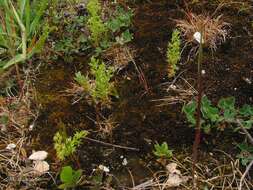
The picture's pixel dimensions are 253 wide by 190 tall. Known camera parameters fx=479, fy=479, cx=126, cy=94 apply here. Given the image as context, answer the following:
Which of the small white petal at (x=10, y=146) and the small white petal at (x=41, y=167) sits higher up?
the small white petal at (x=10, y=146)

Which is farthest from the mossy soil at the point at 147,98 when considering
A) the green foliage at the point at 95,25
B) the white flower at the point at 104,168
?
the green foliage at the point at 95,25

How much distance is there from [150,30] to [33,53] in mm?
654

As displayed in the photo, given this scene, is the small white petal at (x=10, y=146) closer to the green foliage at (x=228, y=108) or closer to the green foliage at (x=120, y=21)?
the green foliage at (x=120, y=21)

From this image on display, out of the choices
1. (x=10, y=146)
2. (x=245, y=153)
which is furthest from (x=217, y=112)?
(x=10, y=146)

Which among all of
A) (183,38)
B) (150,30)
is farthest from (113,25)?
(183,38)

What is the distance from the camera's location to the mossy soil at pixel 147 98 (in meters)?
2.13

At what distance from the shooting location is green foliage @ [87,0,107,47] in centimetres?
244

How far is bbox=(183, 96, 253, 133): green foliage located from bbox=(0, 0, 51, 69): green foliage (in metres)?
0.86

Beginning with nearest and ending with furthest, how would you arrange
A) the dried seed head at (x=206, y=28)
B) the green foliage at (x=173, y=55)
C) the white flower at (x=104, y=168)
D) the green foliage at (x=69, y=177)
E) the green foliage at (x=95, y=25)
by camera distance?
1. the green foliage at (x=69, y=177)
2. the white flower at (x=104, y=168)
3. the green foliage at (x=173, y=55)
4. the green foliage at (x=95, y=25)
5. the dried seed head at (x=206, y=28)

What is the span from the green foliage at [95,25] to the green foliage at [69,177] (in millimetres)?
830

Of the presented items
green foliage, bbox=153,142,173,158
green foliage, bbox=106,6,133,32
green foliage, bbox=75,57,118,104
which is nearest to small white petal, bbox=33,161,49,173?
green foliage, bbox=75,57,118,104

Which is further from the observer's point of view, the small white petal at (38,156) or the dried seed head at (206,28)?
the dried seed head at (206,28)

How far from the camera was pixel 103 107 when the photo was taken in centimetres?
233

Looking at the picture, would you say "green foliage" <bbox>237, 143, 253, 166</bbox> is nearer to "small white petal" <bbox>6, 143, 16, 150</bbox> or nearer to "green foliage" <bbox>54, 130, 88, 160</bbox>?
"green foliage" <bbox>54, 130, 88, 160</bbox>
